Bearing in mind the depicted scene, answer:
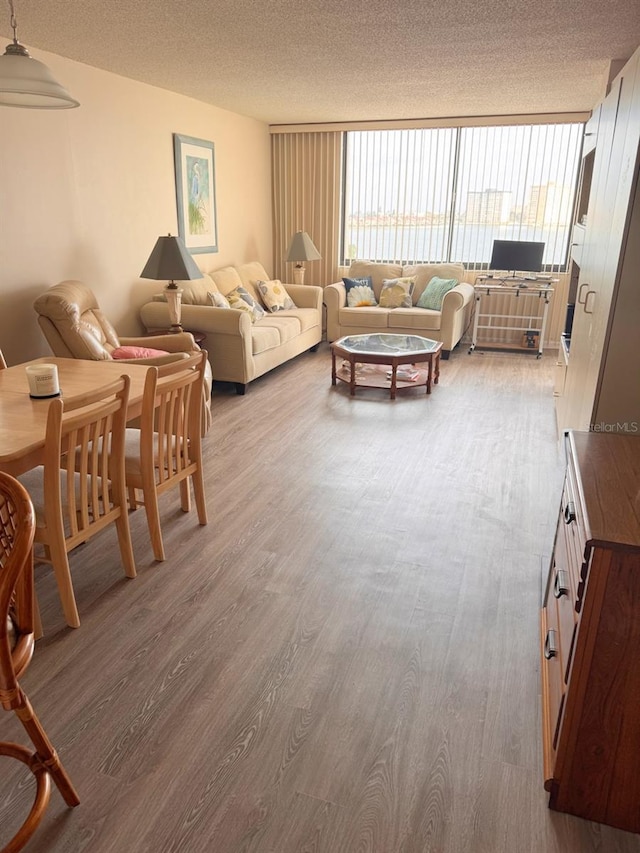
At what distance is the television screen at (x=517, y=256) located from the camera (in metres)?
6.29

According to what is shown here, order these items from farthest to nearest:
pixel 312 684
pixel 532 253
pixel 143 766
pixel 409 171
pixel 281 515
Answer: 1. pixel 409 171
2. pixel 532 253
3. pixel 281 515
4. pixel 312 684
5. pixel 143 766

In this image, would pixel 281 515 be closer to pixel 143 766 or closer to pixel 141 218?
pixel 143 766

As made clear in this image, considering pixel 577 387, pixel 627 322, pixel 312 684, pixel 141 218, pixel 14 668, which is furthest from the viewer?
pixel 141 218

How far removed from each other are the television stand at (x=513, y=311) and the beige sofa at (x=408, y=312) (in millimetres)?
168

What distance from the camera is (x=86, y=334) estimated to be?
371 centimetres

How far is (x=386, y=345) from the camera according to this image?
17.1ft

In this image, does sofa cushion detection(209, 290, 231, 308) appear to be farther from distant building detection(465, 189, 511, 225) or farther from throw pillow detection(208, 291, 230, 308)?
distant building detection(465, 189, 511, 225)

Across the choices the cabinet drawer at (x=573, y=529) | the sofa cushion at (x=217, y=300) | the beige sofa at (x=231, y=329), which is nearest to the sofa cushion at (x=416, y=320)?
the beige sofa at (x=231, y=329)

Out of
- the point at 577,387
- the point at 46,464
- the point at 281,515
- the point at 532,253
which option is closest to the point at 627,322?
the point at 577,387

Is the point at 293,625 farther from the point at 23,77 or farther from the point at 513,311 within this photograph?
the point at 513,311

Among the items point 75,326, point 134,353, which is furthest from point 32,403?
point 134,353

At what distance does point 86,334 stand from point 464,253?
15.6ft

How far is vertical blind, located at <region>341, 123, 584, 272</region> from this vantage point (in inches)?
253

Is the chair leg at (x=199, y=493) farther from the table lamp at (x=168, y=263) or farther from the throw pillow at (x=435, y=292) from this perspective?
the throw pillow at (x=435, y=292)
